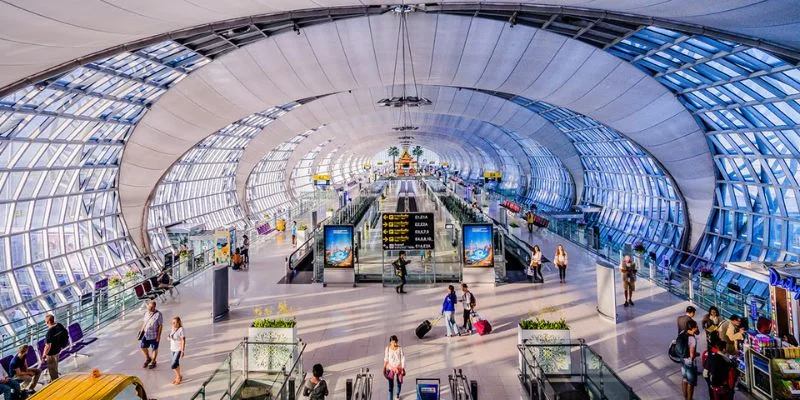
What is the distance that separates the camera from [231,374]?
7.65 m

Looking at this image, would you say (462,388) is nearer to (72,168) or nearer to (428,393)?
(428,393)

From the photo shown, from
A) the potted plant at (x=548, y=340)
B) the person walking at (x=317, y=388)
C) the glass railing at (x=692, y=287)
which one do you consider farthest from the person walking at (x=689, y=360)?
the person walking at (x=317, y=388)

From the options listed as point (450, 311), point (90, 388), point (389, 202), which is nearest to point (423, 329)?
point (450, 311)

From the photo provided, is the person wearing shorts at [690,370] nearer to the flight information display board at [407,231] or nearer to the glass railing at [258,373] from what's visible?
the glass railing at [258,373]

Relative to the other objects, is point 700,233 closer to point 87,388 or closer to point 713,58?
point 713,58

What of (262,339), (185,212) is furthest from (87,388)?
(185,212)

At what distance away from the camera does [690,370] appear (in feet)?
24.2

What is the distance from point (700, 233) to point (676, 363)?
76.4 ft

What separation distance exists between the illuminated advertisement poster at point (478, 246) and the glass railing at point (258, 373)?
28.9 ft

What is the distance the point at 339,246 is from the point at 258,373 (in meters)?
9.05

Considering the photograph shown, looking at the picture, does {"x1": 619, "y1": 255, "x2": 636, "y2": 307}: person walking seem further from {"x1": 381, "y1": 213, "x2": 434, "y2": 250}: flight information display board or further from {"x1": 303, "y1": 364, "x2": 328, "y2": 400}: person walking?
{"x1": 303, "y1": 364, "x2": 328, "y2": 400}: person walking

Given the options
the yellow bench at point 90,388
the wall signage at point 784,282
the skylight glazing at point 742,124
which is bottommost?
the yellow bench at point 90,388

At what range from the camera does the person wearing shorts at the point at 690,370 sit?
738 cm

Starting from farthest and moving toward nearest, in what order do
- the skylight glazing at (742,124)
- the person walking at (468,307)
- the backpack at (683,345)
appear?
the skylight glazing at (742,124), the person walking at (468,307), the backpack at (683,345)
